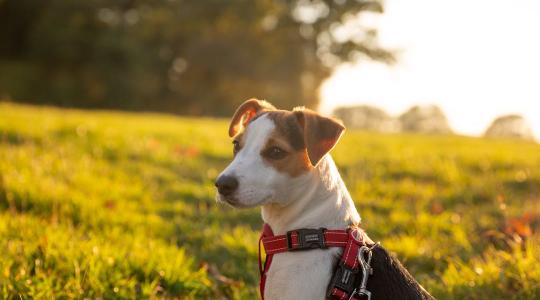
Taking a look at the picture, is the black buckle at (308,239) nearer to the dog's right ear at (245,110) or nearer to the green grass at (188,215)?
the dog's right ear at (245,110)

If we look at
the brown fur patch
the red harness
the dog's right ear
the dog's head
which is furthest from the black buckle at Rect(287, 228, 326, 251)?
the dog's right ear

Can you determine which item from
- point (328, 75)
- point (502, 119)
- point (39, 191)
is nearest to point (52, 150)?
point (39, 191)

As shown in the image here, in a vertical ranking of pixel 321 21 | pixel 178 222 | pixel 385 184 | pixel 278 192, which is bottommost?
pixel 178 222

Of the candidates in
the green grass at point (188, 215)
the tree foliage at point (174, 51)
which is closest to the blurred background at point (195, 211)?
the green grass at point (188, 215)

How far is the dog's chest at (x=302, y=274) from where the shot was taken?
3.25 meters

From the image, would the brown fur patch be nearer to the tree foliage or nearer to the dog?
the dog

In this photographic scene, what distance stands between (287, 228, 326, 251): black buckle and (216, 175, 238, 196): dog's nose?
440 mm

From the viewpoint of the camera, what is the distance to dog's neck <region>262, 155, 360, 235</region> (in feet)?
11.5

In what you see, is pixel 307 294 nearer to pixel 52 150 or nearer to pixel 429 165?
pixel 52 150

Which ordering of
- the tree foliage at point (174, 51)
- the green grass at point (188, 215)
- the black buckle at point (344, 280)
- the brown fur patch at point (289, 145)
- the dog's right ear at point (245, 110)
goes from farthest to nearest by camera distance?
the tree foliage at point (174, 51)
the green grass at point (188, 215)
the dog's right ear at point (245, 110)
the brown fur patch at point (289, 145)
the black buckle at point (344, 280)

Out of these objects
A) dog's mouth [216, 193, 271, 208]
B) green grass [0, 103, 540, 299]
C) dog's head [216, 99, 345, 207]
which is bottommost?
green grass [0, 103, 540, 299]

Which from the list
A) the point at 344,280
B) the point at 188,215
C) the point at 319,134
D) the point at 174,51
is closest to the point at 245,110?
the point at 319,134

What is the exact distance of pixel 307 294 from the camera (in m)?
3.24

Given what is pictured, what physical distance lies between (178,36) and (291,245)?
33.9 metres
